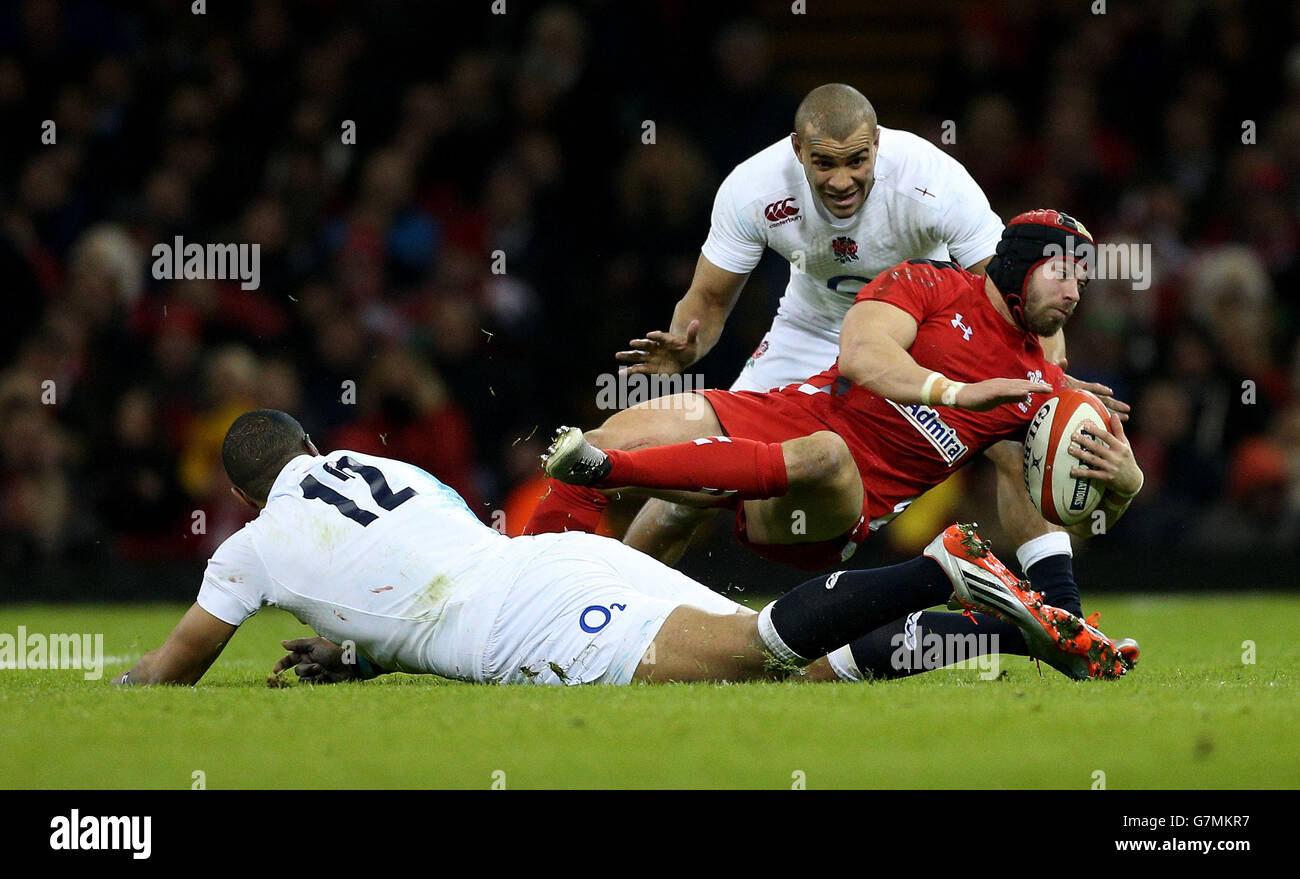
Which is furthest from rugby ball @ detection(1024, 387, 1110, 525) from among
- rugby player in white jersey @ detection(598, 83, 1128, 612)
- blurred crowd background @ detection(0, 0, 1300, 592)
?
blurred crowd background @ detection(0, 0, 1300, 592)

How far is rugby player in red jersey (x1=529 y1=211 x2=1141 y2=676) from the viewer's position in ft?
17.7

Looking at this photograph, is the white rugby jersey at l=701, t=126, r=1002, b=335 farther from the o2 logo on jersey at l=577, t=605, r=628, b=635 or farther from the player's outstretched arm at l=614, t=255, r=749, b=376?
the o2 logo on jersey at l=577, t=605, r=628, b=635

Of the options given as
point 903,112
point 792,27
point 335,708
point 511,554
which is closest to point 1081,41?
point 903,112

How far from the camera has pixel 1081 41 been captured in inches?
466

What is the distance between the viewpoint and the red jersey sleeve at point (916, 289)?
569 cm

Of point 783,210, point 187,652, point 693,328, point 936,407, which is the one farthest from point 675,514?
point 187,652

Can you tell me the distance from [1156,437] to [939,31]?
15.1 ft

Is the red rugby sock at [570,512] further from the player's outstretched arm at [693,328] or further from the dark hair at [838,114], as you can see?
the dark hair at [838,114]

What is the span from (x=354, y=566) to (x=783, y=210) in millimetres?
2428

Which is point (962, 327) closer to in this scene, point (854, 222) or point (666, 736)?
point (854, 222)

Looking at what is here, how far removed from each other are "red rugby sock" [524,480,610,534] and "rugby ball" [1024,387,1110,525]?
1538 mm

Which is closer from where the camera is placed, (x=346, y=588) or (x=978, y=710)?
(x=978, y=710)

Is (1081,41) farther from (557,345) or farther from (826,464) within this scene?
(826,464)

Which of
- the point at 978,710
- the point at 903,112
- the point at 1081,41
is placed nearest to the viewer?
the point at 978,710
